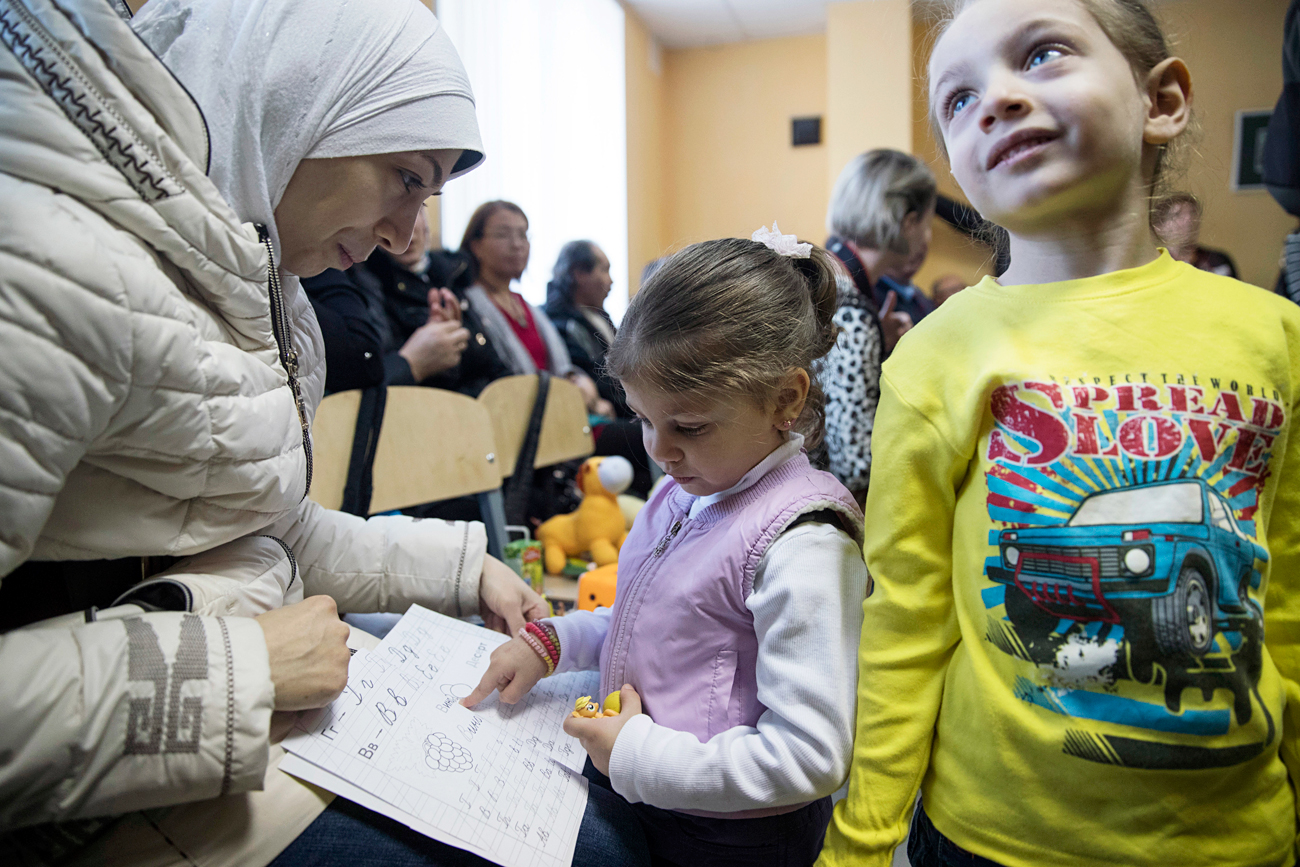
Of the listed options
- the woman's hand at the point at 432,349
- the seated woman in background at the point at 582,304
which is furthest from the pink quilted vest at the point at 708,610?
the seated woman in background at the point at 582,304

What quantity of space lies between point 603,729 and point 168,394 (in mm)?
520

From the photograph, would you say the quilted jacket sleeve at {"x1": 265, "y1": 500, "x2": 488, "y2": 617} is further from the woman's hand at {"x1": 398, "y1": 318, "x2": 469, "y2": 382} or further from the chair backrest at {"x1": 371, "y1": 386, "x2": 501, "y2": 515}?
the woman's hand at {"x1": 398, "y1": 318, "x2": 469, "y2": 382}

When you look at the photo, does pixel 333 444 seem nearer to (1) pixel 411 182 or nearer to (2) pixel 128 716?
(1) pixel 411 182

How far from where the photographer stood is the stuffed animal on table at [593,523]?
84.0 inches

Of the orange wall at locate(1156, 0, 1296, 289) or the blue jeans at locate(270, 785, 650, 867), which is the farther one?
the orange wall at locate(1156, 0, 1296, 289)

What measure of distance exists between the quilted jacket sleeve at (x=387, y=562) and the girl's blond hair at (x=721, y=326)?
0.38 m

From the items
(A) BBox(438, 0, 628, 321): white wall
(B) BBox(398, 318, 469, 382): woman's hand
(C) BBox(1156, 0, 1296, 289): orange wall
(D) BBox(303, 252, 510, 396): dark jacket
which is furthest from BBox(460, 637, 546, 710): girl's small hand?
(C) BBox(1156, 0, 1296, 289): orange wall

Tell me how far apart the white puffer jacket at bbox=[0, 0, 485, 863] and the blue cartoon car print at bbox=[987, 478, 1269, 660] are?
0.68m

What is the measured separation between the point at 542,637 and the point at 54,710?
49cm

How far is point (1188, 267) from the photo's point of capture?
724 millimetres

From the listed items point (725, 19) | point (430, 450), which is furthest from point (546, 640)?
point (725, 19)

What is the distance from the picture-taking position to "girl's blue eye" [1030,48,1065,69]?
672 mm

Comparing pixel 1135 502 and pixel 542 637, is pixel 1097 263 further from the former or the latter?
pixel 542 637

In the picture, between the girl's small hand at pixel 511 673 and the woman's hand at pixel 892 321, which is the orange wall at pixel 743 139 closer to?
the woman's hand at pixel 892 321
